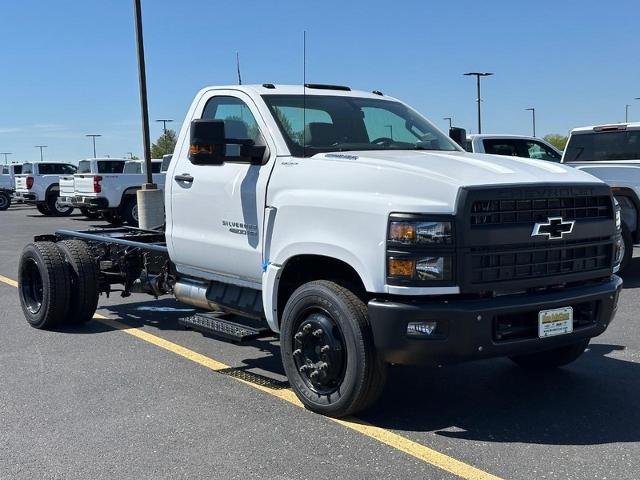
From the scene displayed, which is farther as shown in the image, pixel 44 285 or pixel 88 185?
pixel 88 185

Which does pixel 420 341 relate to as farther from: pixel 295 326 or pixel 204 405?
pixel 204 405

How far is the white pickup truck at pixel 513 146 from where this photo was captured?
464 inches

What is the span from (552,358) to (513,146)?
24.0 feet

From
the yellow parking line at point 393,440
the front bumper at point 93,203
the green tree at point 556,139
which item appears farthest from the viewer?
the green tree at point 556,139

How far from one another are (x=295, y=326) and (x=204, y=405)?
83 cm

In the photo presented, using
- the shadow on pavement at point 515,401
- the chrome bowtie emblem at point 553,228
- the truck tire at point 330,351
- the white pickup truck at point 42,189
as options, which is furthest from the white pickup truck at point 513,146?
the white pickup truck at point 42,189

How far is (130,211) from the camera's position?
21.8 meters

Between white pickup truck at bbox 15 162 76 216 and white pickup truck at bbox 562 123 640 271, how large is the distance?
68.6 feet

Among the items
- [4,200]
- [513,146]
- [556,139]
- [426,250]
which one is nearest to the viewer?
[426,250]

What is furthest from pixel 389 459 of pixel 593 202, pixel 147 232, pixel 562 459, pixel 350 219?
pixel 147 232

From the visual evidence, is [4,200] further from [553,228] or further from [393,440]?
[553,228]

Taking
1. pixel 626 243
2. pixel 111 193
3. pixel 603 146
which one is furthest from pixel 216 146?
pixel 111 193

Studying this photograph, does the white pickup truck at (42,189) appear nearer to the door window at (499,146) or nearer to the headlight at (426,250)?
the door window at (499,146)

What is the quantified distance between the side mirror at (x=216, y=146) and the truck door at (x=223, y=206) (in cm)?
7
